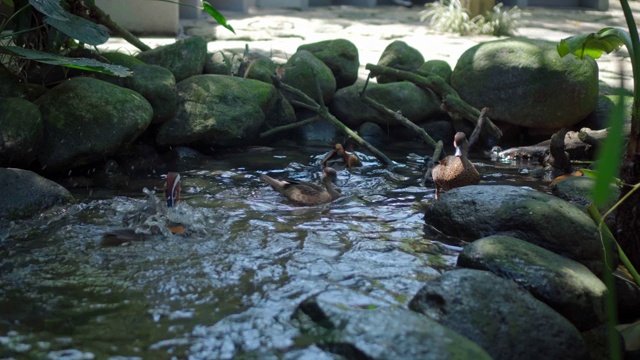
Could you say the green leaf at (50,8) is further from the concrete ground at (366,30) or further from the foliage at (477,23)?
the foliage at (477,23)

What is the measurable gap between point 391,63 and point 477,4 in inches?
233

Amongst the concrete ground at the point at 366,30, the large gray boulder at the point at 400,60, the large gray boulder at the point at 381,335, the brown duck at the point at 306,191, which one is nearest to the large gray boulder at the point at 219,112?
the brown duck at the point at 306,191

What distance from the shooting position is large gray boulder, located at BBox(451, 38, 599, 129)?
920 cm

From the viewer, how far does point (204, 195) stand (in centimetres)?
673

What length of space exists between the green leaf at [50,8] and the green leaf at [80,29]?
0.14m

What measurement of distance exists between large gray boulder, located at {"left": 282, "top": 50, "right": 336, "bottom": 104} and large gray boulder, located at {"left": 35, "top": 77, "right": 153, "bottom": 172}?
2727 mm

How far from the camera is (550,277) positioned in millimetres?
4043

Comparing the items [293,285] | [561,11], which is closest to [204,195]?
[293,285]

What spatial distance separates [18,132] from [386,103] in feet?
15.9

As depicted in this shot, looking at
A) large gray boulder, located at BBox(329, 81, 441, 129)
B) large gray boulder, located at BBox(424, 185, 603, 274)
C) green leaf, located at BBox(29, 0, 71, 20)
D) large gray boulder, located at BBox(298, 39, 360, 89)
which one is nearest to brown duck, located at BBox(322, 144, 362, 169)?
large gray boulder, located at BBox(329, 81, 441, 129)

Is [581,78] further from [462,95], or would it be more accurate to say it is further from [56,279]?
[56,279]

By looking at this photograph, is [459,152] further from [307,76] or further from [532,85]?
[307,76]

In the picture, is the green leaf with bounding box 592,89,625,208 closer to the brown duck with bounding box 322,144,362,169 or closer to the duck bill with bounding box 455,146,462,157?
the duck bill with bounding box 455,146,462,157

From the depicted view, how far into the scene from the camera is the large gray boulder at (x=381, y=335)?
3115 millimetres
